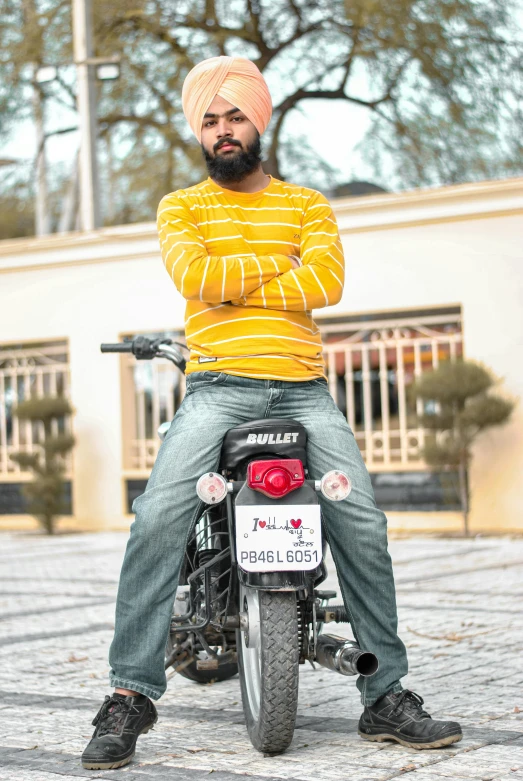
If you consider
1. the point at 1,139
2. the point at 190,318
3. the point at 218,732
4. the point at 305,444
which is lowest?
the point at 218,732

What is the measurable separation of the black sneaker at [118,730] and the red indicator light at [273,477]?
29.6 inches

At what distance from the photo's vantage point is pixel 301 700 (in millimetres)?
4367

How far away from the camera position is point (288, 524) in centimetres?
346

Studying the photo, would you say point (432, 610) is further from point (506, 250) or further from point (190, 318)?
point (506, 250)

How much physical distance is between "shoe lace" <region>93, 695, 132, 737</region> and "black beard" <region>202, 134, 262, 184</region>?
168cm

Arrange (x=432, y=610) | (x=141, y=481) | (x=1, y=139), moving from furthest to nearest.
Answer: (x=1, y=139) → (x=141, y=481) → (x=432, y=610)

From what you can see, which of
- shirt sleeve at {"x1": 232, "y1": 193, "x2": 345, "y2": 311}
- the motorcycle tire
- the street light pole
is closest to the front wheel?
shirt sleeve at {"x1": 232, "y1": 193, "x2": 345, "y2": 311}

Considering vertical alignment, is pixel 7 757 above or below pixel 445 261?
below

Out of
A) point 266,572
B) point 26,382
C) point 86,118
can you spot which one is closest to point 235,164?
point 266,572

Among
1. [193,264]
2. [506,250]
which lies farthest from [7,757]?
[506,250]

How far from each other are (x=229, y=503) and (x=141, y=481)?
9700 millimetres

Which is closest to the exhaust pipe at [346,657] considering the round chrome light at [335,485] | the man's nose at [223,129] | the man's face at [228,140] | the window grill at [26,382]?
the round chrome light at [335,485]

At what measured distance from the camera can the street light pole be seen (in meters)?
15.1

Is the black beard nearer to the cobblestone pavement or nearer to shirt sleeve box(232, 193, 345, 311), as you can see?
shirt sleeve box(232, 193, 345, 311)
